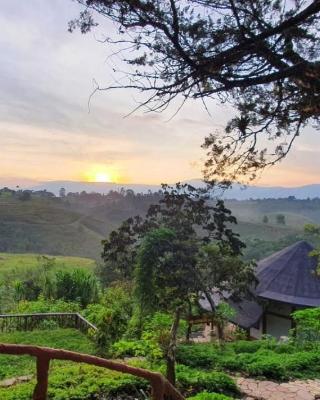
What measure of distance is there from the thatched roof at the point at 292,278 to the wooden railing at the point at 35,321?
7115mm

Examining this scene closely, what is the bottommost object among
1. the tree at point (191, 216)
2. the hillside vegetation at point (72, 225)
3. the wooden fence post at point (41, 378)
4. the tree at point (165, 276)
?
the hillside vegetation at point (72, 225)

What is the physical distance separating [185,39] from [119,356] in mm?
6135

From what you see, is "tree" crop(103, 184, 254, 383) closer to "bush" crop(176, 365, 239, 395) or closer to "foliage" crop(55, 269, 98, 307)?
"bush" crop(176, 365, 239, 395)

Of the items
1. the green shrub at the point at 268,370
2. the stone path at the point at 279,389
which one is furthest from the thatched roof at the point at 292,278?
the stone path at the point at 279,389

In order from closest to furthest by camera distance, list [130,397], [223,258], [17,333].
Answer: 1. [130,397]
2. [223,258]
3. [17,333]

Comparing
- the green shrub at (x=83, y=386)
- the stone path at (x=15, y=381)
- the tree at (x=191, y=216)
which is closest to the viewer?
the green shrub at (x=83, y=386)

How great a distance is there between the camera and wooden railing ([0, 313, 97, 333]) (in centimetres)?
1281

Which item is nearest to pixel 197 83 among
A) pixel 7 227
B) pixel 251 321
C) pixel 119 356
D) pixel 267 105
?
pixel 267 105

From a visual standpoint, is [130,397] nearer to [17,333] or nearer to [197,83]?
[197,83]

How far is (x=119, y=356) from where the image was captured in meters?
8.41

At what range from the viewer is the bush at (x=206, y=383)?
6566 mm

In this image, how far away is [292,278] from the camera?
17.1m

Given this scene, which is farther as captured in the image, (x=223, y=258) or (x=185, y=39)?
(x=223, y=258)

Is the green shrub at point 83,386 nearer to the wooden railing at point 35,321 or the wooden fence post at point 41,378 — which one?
the wooden fence post at point 41,378
